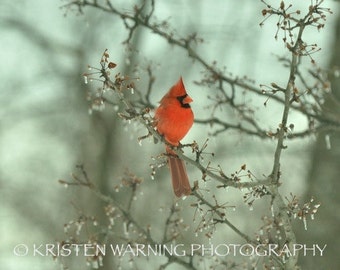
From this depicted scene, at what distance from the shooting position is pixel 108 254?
6.75m

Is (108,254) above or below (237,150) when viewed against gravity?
below

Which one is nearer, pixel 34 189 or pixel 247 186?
pixel 247 186

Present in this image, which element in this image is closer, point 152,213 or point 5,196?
point 152,213

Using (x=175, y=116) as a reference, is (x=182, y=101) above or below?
above

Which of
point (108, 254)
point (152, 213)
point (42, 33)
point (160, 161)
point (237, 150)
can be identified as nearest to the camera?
point (160, 161)

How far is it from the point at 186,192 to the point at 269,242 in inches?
23.1

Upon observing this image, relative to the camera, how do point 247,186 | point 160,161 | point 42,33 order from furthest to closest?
point 42,33 → point 160,161 → point 247,186

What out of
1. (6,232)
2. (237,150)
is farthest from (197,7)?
(6,232)

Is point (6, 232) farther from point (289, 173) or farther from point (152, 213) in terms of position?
point (289, 173)

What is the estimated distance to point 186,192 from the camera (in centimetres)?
323

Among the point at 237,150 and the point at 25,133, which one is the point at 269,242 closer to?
the point at 237,150

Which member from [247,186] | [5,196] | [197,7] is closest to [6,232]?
[5,196]

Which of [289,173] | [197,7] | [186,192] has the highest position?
[197,7]

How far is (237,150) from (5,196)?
3936 mm
